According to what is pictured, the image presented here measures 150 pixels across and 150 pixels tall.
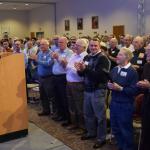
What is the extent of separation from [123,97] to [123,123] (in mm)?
313

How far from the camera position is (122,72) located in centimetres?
337

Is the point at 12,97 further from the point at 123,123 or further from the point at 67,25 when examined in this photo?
the point at 67,25

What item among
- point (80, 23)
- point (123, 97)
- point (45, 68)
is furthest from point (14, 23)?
point (123, 97)

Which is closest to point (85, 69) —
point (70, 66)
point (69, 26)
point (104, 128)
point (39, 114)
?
point (70, 66)

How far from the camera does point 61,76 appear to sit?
4762 mm

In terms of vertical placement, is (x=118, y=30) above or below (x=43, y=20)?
below

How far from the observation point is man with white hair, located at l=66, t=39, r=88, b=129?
4188mm

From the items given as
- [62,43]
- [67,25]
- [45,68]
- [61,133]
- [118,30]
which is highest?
[67,25]

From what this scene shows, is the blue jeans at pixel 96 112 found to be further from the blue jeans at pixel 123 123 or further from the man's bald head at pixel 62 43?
the man's bald head at pixel 62 43

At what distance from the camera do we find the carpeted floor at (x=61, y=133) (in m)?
3.94

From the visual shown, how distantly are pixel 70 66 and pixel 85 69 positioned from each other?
518 mm

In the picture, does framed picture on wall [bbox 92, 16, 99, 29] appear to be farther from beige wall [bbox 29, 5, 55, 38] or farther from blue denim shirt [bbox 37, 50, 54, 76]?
blue denim shirt [bbox 37, 50, 54, 76]

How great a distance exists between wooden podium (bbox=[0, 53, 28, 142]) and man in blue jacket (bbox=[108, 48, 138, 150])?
1407mm

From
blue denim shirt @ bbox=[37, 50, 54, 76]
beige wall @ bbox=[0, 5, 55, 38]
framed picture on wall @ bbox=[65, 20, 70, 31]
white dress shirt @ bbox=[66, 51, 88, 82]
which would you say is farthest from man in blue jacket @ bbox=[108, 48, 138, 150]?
beige wall @ bbox=[0, 5, 55, 38]
